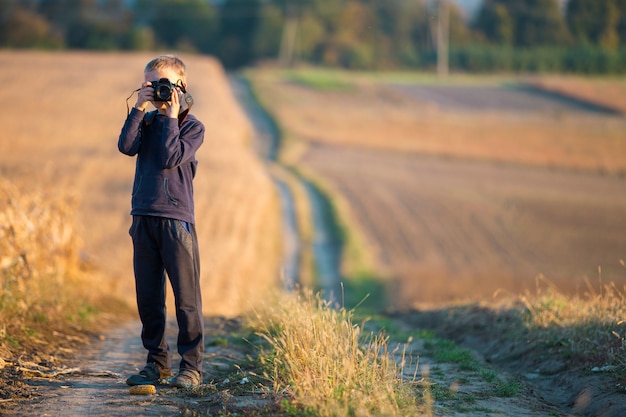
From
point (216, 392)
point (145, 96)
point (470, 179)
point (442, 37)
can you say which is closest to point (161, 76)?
point (145, 96)

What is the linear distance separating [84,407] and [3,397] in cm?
61

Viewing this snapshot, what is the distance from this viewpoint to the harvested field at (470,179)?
2112cm

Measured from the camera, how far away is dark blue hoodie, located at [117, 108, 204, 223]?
5.96m

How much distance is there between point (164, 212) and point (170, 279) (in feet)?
1.66

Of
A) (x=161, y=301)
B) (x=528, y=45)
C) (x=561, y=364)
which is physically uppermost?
(x=528, y=45)

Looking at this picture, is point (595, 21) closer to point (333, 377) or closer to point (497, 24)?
point (497, 24)

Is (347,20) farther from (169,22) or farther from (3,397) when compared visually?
(3,397)

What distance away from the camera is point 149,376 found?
615 cm

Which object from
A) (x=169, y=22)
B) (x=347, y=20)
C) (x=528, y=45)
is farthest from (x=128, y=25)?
(x=528, y=45)

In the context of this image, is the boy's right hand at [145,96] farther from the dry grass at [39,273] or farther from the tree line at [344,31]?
the tree line at [344,31]

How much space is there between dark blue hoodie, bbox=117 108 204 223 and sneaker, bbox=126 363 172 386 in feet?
3.76

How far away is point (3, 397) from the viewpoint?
18.7ft

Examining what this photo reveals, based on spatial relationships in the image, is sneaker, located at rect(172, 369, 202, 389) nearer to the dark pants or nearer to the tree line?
the dark pants

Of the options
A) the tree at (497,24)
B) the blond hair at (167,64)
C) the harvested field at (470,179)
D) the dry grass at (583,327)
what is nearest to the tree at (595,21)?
the tree at (497,24)
